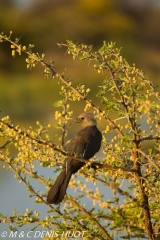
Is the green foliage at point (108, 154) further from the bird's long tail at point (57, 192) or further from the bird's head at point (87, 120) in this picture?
the bird's head at point (87, 120)

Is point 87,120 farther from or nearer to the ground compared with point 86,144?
farther from the ground

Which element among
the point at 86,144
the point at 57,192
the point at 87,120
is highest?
the point at 87,120

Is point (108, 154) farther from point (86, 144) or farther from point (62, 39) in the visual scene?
point (62, 39)

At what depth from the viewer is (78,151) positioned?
4.16 m

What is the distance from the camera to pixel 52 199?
3643 mm

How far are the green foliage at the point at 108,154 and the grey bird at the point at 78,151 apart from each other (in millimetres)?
66

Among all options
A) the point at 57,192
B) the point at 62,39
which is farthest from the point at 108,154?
the point at 62,39

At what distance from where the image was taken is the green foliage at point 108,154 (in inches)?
134

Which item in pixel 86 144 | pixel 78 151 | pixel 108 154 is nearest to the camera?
pixel 108 154

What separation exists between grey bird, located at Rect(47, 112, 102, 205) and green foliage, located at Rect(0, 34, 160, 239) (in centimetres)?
7

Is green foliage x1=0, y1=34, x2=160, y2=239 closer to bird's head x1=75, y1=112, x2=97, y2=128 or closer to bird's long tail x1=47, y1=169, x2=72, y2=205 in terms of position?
bird's long tail x1=47, y1=169, x2=72, y2=205

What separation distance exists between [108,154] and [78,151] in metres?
0.63

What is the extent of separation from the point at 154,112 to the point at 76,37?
13.1 metres

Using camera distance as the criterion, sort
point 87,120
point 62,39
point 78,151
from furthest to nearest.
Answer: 1. point 62,39
2. point 87,120
3. point 78,151
